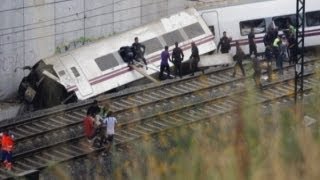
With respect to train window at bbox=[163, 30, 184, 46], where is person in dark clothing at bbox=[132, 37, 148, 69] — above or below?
below

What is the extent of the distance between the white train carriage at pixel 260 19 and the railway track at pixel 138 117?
1854 millimetres

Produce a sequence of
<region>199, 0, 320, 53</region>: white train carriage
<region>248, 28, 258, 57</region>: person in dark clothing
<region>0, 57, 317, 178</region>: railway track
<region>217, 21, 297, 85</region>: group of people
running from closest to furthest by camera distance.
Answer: <region>0, 57, 317, 178</region>: railway track < <region>217, 21, 297, 85</region>: group of people < <region>248, 28, 258, 57</region>: person in dark clothing < <region>199, 0, 320, 53</region>: white train carriage

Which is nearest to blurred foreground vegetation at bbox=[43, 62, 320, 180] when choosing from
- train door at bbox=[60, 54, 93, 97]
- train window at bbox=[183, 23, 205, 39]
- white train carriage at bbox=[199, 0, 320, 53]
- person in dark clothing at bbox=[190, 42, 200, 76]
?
train door at bbox=[60, 54, 93, 97]

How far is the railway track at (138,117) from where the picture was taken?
1847 centimetres

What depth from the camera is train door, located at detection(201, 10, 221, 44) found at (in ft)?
90.0

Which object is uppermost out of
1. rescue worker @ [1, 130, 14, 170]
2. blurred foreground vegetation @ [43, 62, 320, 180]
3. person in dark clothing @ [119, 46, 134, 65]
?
blurred foreground vegetation @ [43, 62, 320, 180]

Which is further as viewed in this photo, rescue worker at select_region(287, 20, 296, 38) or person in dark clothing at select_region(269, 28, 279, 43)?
person in dark clothing at select_region(269, 28, 279, 43)

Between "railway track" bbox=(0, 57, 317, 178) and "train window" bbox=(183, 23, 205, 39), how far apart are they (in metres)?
1.83

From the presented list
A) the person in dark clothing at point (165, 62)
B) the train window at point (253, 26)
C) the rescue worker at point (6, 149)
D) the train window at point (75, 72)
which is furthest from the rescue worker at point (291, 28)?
the rescue worker at point (6, 149)

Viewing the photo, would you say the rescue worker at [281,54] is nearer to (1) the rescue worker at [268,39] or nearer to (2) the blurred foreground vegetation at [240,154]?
(1) the rescue worker at [268,39]

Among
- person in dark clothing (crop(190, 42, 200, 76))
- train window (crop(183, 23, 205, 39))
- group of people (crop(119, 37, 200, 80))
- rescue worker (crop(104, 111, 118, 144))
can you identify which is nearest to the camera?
rescue worker (crop(104, 111, 118, 144))

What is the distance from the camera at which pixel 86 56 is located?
24.3 m

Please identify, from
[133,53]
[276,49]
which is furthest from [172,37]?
[276,49]

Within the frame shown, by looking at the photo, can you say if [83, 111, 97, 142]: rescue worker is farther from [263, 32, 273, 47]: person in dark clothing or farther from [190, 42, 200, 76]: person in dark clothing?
[263, 32, 273, 47]: person in dark clothing
